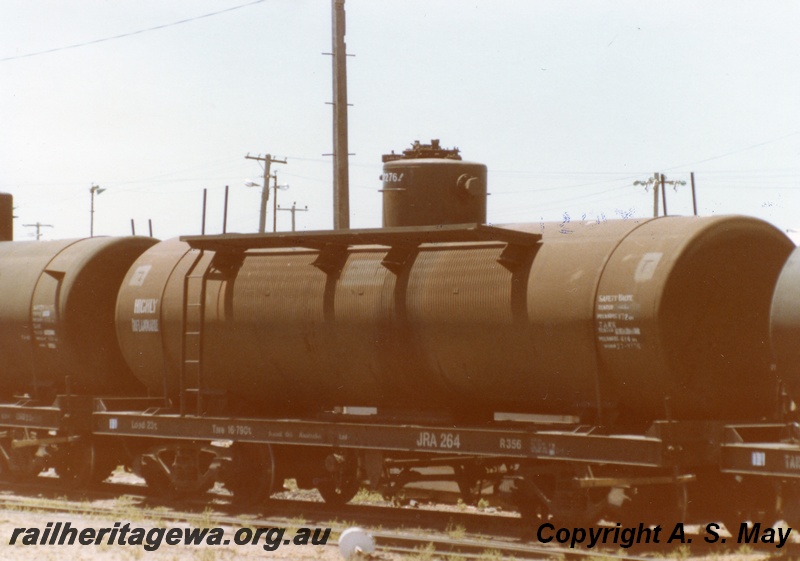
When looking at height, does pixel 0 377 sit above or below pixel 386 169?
below

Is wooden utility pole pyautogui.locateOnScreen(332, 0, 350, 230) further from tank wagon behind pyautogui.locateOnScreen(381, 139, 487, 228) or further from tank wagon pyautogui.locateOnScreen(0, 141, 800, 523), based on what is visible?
tank wagon behind pyautogui.locateOnScreen(381, 139, 487, 228)

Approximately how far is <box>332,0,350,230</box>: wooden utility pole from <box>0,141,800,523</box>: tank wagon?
4032mm

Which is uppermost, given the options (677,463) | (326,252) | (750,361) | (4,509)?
(326,252)

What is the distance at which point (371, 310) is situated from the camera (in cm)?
1495

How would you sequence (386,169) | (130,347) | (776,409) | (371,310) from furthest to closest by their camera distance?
(130,347)
(386,169)
(371,310)
(776,409)

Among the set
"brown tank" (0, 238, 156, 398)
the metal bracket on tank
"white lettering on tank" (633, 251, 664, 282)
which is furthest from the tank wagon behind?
"brown tank" (0, 238, 156, 398)

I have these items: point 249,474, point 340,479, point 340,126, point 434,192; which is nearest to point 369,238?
point 434,192

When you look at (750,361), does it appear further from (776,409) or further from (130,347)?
(130,347)

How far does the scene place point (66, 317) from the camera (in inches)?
722

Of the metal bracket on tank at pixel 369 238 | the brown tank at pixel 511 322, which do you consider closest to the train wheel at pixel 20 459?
the brown tank at pixel 511 322

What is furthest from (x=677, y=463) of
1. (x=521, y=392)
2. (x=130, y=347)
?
(x=130, y=347)

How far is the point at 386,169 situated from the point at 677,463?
19.8 feet

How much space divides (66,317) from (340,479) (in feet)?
17.7

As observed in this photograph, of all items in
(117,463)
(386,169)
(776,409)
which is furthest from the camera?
(117,463)
